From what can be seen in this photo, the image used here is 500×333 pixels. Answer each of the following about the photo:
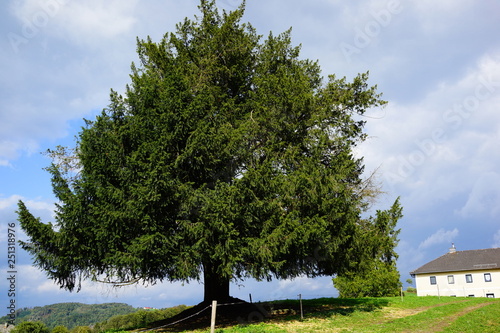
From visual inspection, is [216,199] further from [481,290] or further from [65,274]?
[481,290]

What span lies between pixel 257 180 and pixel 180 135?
14.6ft

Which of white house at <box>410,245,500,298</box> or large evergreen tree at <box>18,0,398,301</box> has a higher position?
large evergreen tree at <box>18,0,398,301</box>

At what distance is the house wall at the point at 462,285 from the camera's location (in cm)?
5125

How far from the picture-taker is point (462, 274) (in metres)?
53.6

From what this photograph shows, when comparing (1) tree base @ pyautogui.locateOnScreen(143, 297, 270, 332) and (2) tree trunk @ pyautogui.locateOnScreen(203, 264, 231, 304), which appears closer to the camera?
(1) tree base @ pyautogui.locateOnScreen(143, 297, 270, 332)

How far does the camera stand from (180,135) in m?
17.7

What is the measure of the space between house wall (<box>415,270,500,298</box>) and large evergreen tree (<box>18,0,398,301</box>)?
4309 centimetres

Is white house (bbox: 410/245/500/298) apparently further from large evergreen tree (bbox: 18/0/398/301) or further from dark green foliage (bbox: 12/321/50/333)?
dark green foliage (bbox: 12/321/50/333)

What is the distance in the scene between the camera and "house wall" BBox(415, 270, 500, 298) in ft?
168

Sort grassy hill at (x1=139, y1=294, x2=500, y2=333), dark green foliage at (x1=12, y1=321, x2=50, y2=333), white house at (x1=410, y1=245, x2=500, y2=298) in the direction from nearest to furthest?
grassy hill at (x1=139, y1=294, x2=500, y2=333) < dark green foliage at (x1=12, y1=321, x2=50, y2=333) < white house at (x1=410, y1=245, x2=500, y2=298)

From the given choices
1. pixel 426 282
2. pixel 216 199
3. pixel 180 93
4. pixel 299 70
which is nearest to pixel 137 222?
pixel 216 199

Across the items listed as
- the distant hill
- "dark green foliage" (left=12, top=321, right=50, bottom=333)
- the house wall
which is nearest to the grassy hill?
"dark green foliage" (left=12, top=321, right=50, bottom=333)

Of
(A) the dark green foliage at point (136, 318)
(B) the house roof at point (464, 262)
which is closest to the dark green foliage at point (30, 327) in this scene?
(A) the dark green foliage at point (136, 318)

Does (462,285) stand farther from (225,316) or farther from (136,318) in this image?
(225,316)
